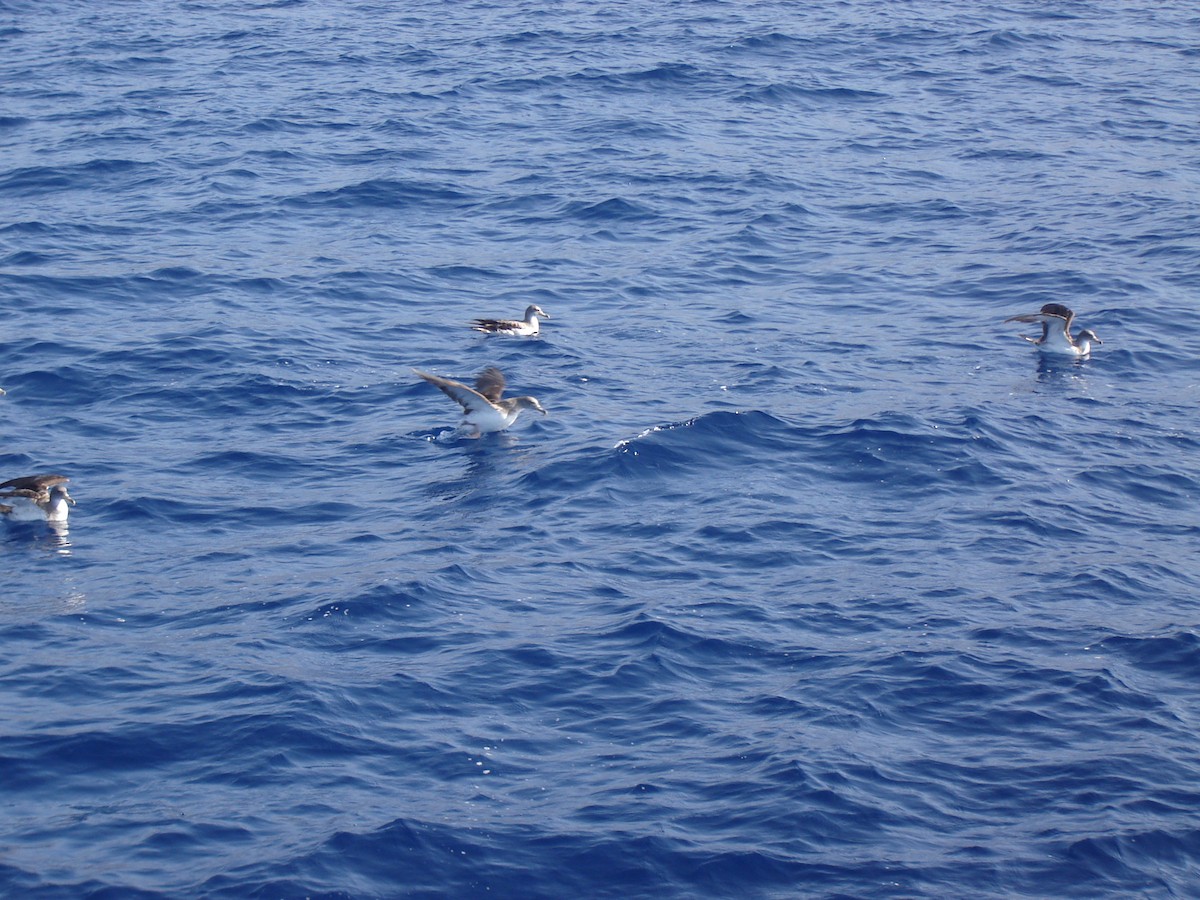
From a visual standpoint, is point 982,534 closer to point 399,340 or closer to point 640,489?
point 640,489

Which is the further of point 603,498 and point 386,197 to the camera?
point 386,197

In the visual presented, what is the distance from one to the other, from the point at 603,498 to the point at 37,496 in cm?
636

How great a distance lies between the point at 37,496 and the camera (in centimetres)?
1589

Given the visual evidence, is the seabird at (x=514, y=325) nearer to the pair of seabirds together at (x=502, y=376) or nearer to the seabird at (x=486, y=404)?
the pair of seabirds together at (x=502, y=376)

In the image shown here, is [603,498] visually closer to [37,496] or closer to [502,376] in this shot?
[502,376]

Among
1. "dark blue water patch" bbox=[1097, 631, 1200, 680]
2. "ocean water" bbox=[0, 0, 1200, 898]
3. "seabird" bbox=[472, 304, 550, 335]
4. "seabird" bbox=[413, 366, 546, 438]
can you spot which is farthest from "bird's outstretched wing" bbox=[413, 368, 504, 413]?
"dark blue water patch" bbox=[1097, 631, 1200, 680]

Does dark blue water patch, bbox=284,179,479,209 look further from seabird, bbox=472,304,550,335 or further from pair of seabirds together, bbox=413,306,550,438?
pair of seabirds together, bbox=413,306,550,438

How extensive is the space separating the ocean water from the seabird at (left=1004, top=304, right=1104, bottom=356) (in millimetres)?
379

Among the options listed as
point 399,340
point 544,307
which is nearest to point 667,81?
point 544,307

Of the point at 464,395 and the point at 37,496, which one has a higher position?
the point at 464,395

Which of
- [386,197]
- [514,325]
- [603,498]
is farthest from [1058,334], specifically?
[386,197]

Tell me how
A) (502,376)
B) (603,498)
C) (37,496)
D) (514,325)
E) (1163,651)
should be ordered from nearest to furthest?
(1163,651) → (37,496) → (603,498) → (502,376) → (514,325)

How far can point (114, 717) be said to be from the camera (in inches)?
488

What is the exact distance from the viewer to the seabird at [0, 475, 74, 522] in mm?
15758
